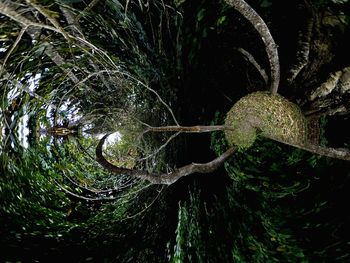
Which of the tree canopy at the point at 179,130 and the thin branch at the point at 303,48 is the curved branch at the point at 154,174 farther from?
the thin branch at the point at 303,48

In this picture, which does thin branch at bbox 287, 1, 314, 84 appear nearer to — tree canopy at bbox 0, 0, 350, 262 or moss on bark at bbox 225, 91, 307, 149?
tree canopy at bbox 0, 0, 350, 262

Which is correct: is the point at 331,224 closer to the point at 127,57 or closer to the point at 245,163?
the point at 245,163

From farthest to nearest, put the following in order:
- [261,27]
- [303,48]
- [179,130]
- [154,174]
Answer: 1. [303,48]
2. [179,130]
3. [154,174]
4. [261,27]

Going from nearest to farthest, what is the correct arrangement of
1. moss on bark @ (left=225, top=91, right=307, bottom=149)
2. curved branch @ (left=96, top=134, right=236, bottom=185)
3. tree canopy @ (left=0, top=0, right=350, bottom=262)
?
curved branch @ (left=96, top=134, right=236, bottom=185) → moss on bark @ (left=225, top=91, right=307, bottom=149) → tree canopy @ (left=0, top=0, right=350, bottom=262)

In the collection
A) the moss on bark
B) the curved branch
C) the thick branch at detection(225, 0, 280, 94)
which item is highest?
the thick branch at detection(225, 0, 280, 94)

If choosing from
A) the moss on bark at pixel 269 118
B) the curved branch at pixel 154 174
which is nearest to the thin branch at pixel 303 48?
the moss on bark at pixel 269 118

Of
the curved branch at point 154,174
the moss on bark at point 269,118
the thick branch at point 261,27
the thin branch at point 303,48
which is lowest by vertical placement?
the curved branch at point 154,174

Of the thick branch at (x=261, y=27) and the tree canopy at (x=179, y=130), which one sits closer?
the thick branch at (x=261, y=27)

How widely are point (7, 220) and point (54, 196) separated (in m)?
0.66

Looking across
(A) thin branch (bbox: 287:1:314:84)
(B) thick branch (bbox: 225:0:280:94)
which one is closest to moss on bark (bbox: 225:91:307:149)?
(B) thick branch (bbox: 225:0:280:94)

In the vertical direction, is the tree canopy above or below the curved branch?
above

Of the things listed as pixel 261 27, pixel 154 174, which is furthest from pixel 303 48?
pixel 154 174

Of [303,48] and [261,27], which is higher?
[303,48]

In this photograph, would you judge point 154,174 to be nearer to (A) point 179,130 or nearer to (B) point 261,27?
(A) point 179,130
